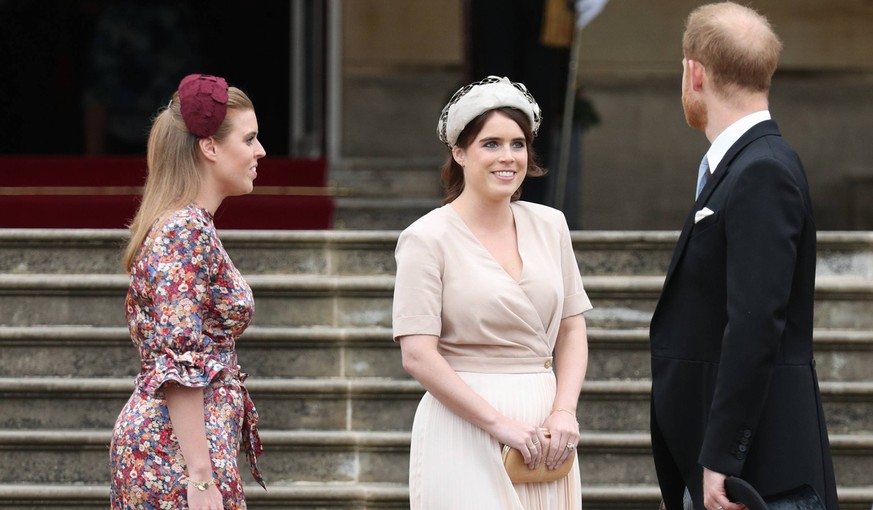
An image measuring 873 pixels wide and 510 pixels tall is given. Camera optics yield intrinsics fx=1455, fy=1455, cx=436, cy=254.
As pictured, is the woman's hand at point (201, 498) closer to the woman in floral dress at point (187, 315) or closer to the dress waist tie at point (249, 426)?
the woman in floral dress at point (187, 315)

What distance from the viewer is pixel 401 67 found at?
941 centimetres

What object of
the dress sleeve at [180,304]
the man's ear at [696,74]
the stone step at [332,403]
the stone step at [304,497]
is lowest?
the stone step at [304,497]

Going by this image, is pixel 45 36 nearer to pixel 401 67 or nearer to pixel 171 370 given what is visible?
pixel 401 67

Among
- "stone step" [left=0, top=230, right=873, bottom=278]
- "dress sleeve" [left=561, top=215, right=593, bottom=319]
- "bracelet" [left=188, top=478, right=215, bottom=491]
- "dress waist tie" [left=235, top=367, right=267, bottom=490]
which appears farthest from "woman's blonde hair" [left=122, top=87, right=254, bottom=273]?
"stone step" [left=0, top=230, right=873, bottom=278]

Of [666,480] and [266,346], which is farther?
[266,346]

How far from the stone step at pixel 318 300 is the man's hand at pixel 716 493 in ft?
8.78

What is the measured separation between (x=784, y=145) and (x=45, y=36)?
1055 centimetres

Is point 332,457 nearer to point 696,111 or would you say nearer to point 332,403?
point 332,403

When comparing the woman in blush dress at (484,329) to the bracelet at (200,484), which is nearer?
the bracelet at (200,484)

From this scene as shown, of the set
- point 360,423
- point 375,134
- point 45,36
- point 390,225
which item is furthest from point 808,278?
point 45,36

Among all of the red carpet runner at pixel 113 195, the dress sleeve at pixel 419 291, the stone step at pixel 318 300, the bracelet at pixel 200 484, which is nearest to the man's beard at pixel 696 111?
the dress sleeve at pixel 419 291

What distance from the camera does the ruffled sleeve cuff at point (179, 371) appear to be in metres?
3.41

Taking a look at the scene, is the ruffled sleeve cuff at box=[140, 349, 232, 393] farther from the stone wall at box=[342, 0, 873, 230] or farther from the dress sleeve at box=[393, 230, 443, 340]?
the stone wall at box=[342, 0, 873, 230]

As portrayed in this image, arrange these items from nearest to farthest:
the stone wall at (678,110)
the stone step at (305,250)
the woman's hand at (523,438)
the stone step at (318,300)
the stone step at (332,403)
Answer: the woman's hand at (523,438), the stone step at (332,403), the stone step at (318,300), the stone step at (305,250), the stone wall at (678,110)
